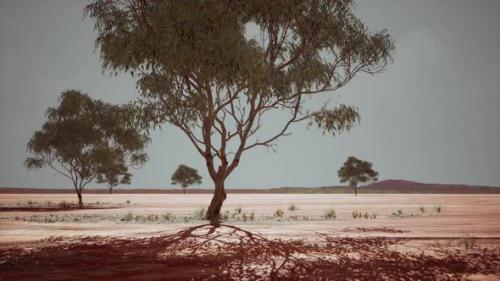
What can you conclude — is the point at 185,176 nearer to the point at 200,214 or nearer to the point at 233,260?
the point at 200,214

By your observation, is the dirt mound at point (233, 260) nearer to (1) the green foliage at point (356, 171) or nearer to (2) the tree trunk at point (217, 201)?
(2) the tree trunk at point (217, 201)

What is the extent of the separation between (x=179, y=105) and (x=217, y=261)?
45.0ft

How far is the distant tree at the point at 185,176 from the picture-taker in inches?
5851

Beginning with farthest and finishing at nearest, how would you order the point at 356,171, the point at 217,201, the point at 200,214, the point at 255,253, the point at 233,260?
the point at 356,171, the point at 200,214, the point at 217,201, the point at 255,253, the point at 233,260

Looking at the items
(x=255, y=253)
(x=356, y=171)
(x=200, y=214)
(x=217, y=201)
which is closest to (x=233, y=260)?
(x=255, y=253)

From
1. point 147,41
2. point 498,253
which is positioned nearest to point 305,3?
point 147,41

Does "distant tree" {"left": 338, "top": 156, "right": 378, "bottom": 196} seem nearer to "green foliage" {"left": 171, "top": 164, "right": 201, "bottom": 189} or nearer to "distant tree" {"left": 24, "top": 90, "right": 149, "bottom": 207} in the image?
"green foliage" {"left": 171, "top": 164, "right": 201, "bottom": 189}

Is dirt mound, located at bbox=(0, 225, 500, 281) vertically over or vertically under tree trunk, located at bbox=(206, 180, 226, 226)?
under

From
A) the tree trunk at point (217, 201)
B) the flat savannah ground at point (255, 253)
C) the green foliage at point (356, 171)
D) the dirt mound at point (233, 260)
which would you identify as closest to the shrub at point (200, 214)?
the tree trunk at point (217, 201)

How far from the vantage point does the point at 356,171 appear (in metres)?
131

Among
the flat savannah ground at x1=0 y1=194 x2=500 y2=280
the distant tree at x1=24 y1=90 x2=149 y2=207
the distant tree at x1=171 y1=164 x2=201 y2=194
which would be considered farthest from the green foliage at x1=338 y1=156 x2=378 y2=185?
the flat savannah ground at x1=0 y1=194 x2=500 y2=280

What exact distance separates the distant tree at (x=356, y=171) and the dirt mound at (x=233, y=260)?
110504 mm

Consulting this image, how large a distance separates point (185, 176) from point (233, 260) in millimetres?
133300

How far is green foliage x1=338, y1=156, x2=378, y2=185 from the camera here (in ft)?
430
